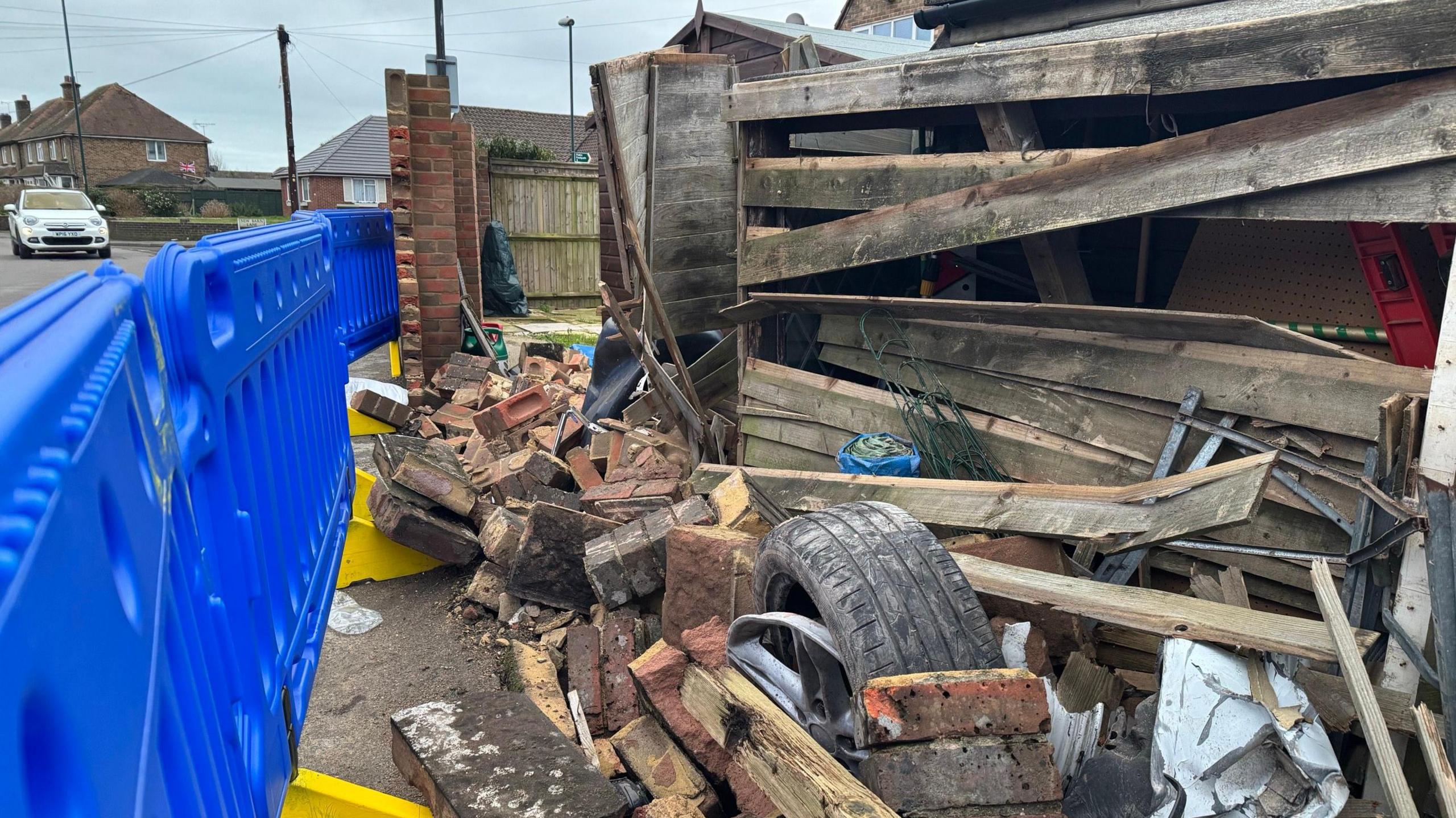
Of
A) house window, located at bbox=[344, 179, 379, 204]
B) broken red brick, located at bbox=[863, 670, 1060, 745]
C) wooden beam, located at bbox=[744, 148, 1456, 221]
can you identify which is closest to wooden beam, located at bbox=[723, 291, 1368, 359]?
wooden beam, located at bbox=[744, 148, 1456, 221]

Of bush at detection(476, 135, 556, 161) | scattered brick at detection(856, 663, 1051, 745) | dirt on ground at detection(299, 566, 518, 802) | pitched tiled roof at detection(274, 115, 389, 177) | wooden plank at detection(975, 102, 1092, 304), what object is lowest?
dirt on ground at detection(299, 566, 518, 802)

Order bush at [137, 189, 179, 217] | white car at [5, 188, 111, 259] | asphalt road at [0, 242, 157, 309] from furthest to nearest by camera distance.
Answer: bush at [137, 189, 179, 217] → white car at [5, 188, 111, 259] → asphalt road at [0, 242, 157, 309]

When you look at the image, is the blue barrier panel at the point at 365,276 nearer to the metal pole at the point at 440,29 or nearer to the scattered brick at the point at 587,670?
the scattered brick at the point at 587,670

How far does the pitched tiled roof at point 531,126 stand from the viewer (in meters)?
40.6

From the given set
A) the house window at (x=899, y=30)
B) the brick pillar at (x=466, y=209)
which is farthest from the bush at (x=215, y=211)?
the brick pillar at (x=466, y=209)

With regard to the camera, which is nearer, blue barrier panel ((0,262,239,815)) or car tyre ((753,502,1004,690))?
blue barrier panel ((0,262,239,815))

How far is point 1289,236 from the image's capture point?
4121 millimetres

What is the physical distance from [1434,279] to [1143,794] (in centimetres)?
253

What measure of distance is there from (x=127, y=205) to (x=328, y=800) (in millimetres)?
55803

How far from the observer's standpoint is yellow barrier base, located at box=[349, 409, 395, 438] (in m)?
7.39

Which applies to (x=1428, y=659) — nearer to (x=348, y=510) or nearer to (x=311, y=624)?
(x=311, y=624)

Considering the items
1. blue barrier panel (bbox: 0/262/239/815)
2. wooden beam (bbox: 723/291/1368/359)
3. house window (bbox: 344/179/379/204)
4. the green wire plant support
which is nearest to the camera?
blue barrier panel (bbox: 0/262/239/815)

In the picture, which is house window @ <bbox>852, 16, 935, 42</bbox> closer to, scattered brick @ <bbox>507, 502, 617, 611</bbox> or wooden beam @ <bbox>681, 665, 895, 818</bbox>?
scattered brick @ <bbox>507, 502, 617, 611</bbox>

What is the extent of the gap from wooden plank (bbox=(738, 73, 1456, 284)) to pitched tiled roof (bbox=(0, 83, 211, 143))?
75.9 metres
